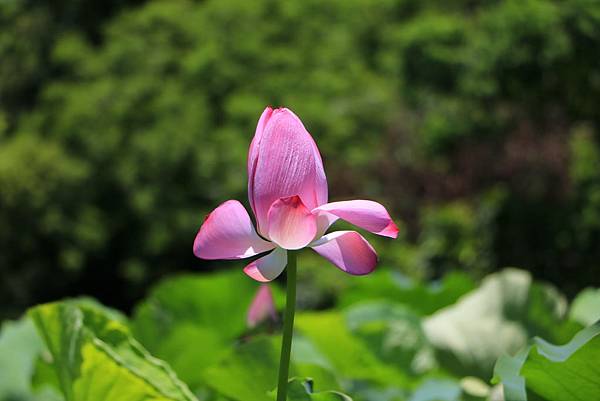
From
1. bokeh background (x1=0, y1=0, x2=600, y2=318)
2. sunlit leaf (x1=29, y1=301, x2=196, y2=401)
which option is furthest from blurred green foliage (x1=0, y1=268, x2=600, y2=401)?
bokeh background (x1=0, y1=0, x2=600, y2=318)

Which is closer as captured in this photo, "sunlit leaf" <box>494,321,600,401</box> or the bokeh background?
"sunlit leaf" <box>494,321,600,401</box>

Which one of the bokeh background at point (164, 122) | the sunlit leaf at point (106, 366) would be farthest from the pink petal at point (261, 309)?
the bokeh background at point (164, 122)

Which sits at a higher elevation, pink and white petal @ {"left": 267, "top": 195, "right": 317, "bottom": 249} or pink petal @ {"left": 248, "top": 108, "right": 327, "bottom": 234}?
pink petal @ {"left": 248, "top": 108, "right": 327, "bottom": 234}

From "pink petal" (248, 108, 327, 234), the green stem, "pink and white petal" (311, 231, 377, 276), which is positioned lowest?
the green stem

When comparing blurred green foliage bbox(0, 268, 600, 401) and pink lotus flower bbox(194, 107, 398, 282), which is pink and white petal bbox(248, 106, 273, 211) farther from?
blurred green foliage bbox(0, 268, 600, 401)

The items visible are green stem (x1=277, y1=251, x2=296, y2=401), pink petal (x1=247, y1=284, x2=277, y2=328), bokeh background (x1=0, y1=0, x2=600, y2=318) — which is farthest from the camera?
bokeh background (x1=0, y1=0, x2=600, y2=318)

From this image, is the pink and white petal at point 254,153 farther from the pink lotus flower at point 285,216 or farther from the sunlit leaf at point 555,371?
the sunlit leaf at point 555,371

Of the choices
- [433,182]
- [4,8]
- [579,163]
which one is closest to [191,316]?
[579,163]
